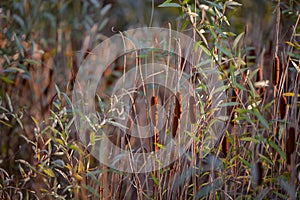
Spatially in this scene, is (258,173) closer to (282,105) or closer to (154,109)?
(282,105)

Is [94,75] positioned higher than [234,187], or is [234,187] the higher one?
[94,75]

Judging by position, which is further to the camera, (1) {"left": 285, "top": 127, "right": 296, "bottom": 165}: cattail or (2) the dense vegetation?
(2) the dense vegetation

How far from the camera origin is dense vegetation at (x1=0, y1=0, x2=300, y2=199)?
1.57 metres

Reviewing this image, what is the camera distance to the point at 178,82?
5.05 ft

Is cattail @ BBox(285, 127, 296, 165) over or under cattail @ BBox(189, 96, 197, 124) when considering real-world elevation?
under

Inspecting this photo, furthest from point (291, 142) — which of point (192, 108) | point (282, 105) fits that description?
point (192, 108)

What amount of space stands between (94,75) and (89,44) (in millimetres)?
216

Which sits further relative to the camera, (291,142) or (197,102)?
(197,102)

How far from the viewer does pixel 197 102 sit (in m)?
1.62

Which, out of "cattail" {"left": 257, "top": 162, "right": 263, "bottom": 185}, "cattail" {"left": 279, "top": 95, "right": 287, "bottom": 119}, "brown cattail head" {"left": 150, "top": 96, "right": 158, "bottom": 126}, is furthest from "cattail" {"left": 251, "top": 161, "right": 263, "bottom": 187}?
"brown cattail head" {"left": 150, "top": 96, "right": 158, "bottom": 126}

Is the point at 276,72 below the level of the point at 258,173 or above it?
above

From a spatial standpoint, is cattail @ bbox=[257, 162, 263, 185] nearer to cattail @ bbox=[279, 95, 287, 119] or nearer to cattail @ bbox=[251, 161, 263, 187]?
cattail @ bbox=[251, 161, 263, 187]

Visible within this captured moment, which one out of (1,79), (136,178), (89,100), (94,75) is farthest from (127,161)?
(1,79)

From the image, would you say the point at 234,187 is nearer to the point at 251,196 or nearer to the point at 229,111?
the point at 251,196
